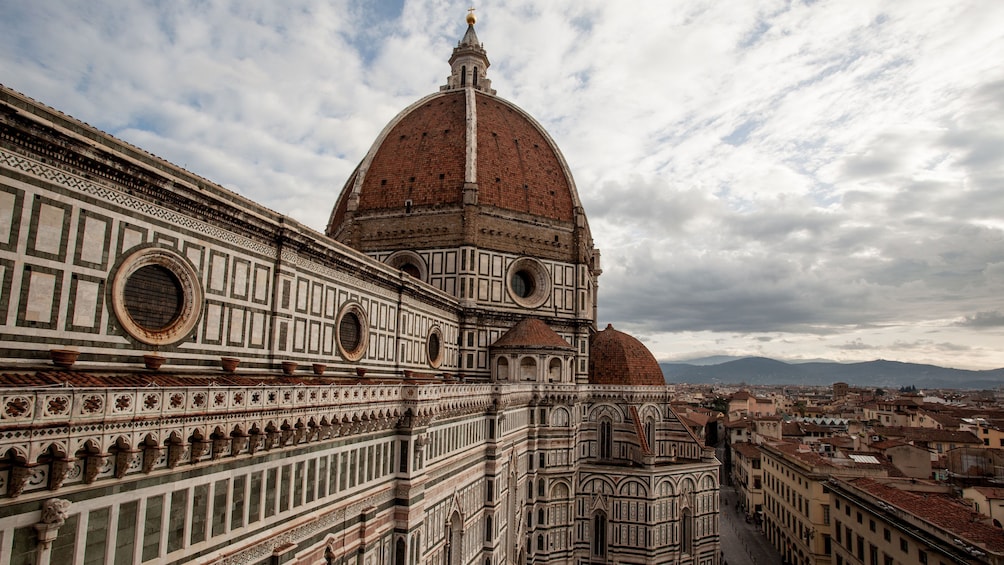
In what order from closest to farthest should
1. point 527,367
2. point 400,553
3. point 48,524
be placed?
1. point 48,524
2. point 400,553
3. point 527,367

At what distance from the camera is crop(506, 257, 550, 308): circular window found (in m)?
43.3

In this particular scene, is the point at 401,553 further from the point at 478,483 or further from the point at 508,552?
the point at 508,552

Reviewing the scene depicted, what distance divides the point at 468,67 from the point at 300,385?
43.7m

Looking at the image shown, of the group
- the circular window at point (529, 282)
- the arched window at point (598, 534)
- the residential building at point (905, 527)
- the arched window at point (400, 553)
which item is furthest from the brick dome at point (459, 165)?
the residential building at point (905, 527)

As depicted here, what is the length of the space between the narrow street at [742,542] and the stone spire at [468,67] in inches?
1727

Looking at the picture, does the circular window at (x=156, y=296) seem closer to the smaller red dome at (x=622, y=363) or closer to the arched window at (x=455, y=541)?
the arched window at (x=455, y=541)

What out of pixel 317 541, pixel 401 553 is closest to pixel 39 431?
pixel 317 541

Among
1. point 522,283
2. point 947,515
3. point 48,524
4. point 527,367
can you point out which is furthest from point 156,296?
point 947,515

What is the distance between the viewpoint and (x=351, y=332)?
24.5m

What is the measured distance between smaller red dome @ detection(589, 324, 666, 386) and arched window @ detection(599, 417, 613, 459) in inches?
126

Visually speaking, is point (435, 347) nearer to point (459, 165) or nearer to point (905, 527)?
point (459, 165)

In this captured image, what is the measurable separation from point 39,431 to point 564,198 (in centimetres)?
4126

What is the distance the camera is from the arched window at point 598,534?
41656 millimetres

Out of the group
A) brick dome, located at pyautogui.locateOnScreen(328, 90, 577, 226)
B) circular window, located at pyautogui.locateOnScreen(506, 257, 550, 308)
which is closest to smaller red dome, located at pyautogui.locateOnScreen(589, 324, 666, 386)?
circular window, located at pyautogui.locateOnScreen(506, 257, 550, 308)
